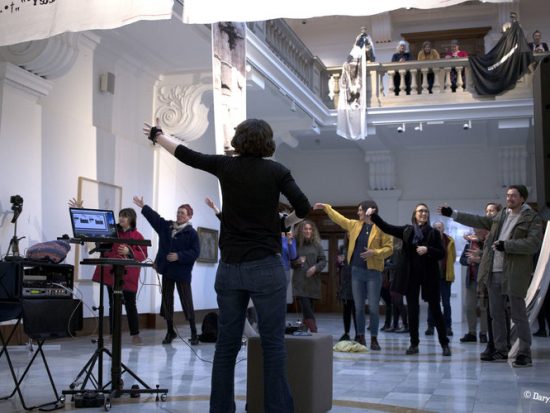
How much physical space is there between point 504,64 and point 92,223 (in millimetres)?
11805

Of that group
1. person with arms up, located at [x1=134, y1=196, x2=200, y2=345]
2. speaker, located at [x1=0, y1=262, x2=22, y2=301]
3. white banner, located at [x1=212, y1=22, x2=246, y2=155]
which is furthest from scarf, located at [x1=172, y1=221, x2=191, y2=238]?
speaker, located at [x1=0, y1=262, x2=22, y2=301]

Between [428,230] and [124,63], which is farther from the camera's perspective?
[124,63]

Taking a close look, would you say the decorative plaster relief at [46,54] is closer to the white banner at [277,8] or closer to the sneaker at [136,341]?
the sneaker at [136,341]

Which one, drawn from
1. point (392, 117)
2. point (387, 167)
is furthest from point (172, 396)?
point (387, 167)

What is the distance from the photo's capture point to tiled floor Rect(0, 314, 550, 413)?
432cm

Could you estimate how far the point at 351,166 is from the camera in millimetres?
18422

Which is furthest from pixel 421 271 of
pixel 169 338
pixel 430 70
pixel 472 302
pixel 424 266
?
pixel 430 70

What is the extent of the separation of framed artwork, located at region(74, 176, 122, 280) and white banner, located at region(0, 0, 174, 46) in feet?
15.0

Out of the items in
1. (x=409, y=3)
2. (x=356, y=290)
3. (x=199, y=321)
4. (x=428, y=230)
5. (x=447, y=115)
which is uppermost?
(x=447, y=115)

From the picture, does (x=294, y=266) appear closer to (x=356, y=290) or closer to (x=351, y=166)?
(x=356, y=290)

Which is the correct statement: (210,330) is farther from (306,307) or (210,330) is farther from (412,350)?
(412,350)

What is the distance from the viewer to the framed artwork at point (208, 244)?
13.5 meters

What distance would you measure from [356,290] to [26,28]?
4.56 metres

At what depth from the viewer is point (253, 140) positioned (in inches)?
136
